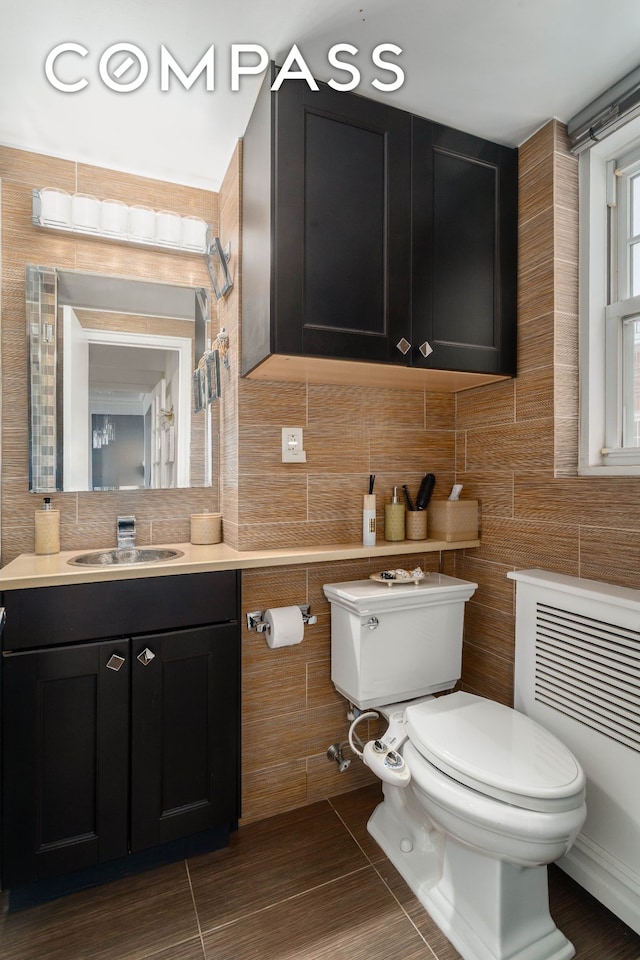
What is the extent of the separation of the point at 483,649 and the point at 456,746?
0.68 meters

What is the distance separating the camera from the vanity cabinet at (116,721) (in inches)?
51.5

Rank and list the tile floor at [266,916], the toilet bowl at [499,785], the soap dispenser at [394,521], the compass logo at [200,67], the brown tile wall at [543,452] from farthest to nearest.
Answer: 1. the soap dispenser at [394,521]
2. the brown tile wall at [543,452]
3. the compass logo at [200,67]
4. the tile floor at [266,916]
5. the toilet bowl at [499,785]

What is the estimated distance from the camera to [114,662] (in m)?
1.39

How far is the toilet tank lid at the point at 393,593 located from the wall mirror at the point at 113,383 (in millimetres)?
683

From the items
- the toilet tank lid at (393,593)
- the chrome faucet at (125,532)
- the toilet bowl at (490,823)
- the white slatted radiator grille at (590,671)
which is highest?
the chrome faucet at (125,532)

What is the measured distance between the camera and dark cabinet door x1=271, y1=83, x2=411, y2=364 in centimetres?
141

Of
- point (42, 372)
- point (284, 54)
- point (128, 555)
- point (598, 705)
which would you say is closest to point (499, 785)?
point (598, 705)

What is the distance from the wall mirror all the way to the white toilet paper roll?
1.97ft

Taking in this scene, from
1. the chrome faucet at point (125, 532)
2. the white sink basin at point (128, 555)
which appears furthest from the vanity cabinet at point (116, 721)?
the chrome faucet at point (125, 532)

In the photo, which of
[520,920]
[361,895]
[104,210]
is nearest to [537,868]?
[520,920]

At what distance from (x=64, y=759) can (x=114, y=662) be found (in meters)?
0.28

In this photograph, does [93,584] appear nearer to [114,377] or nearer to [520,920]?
[114,377]

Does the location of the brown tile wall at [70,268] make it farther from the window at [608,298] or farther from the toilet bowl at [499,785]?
the window at [608,298]

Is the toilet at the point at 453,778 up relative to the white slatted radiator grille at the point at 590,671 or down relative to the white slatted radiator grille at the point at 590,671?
down
